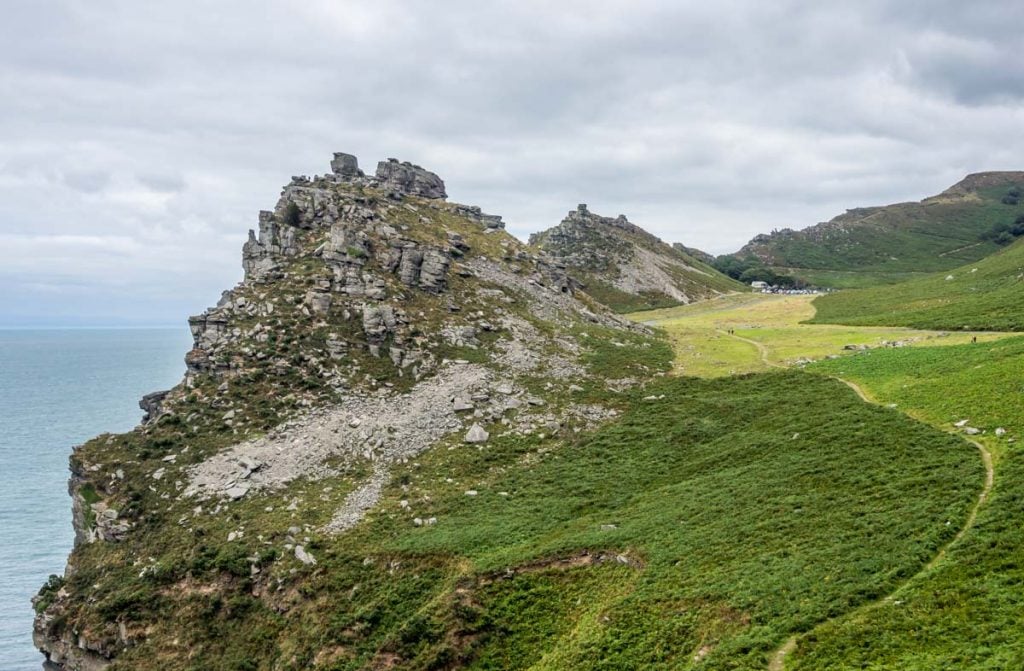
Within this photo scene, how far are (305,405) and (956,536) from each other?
42.4 m

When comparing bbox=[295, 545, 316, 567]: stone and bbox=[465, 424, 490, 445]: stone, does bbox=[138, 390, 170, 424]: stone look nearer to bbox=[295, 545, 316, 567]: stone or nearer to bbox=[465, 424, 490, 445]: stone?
bbox=[295, 545, 316, 567]: stone

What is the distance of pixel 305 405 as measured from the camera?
4772cm

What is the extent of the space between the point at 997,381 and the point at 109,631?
5424 cm

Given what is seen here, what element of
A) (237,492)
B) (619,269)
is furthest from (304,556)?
(619,269)

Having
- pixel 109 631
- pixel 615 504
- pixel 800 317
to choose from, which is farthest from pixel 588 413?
pixel 800 317

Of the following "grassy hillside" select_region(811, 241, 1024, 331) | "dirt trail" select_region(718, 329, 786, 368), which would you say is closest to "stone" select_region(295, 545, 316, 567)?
"dirt trail" select_region(718, 329, 786, 368)

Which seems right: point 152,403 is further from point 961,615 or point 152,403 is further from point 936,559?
point 961,615

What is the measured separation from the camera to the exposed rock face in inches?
3292

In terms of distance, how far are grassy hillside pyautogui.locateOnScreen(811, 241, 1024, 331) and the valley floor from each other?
516cm

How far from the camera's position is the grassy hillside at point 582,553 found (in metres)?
22.3

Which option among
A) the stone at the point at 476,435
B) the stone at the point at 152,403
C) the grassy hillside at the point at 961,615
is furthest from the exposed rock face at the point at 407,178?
the grassy hillside at the point at 961,615

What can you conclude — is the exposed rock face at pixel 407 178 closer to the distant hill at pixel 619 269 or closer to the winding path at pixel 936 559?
the distant hill at pixel 619 269

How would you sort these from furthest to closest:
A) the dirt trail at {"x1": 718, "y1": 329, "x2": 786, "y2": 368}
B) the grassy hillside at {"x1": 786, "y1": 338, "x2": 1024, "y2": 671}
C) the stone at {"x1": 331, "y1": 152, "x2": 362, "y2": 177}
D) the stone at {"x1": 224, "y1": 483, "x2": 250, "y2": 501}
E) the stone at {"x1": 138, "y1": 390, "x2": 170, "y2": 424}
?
the stone at {"x1": 331, "y1": 152, "x2": 362, "y2": 177} < the dirt trail at {"x1": 718, "y1": 329, "x2": 786, "y2": 368} < the stone at {"x1": 138, "y1": 390, "x2": 170, "y2": 424} < the stone at {"x1": 224, "y1": 483, "x2": 250, "y2": 501} < the grassy hillside at {"x1": 786, "y1": 338, "x2": 1024, "y2": 671}

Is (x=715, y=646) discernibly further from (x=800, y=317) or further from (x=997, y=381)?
(x=800, y=317)
